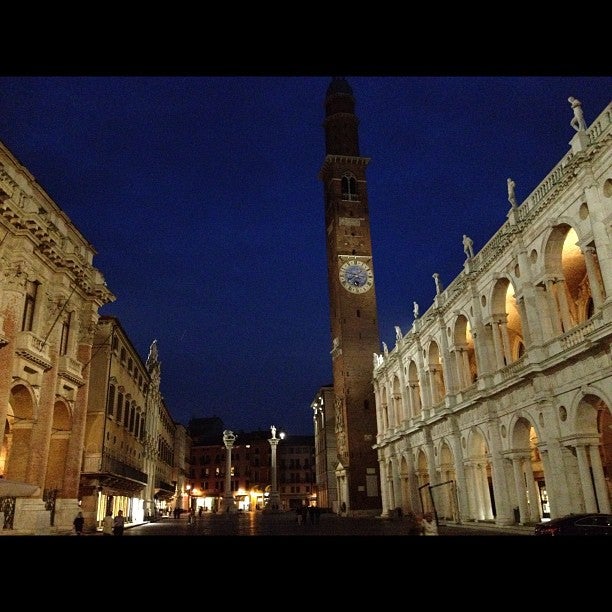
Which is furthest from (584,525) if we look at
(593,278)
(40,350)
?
(40,350)

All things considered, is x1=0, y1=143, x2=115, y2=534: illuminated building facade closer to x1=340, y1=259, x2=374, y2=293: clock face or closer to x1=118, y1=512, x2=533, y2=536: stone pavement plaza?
x1=118, y1=512, x2=533, y2=536: stone pavement plaza

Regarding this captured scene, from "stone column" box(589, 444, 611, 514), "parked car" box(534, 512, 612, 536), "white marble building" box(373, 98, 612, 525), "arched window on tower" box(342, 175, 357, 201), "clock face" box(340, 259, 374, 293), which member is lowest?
"parked car" box(534, 512, 612, 536)

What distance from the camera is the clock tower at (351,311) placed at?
58.2 m

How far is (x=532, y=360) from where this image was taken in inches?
955

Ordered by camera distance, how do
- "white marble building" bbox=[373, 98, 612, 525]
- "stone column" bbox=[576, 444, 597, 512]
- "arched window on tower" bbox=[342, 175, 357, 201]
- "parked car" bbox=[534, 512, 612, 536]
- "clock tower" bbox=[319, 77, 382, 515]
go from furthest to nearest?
"arched window on tower" bbox=[342, 175, 357, 201] < "clock tower" bbox=[319, 77, 382, 515] < "stone column" bbox=[576, 444, 597, 512] < "white marble building" bbox=[373, 98, 612, 525] < "parked car" bbox=[534, 512, 612, 536]

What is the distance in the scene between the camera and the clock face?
207 feet

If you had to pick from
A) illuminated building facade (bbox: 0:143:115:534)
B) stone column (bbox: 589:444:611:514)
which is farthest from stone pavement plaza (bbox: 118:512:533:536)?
illuminated building facade (bbox: 0:143:115:534)

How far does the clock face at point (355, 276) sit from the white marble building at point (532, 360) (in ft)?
68.5

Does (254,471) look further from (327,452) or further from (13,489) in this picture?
(13,489)

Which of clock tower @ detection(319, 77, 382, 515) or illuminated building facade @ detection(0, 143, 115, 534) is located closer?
illuminated building facade @ detection(0, 143, 115, 534)
